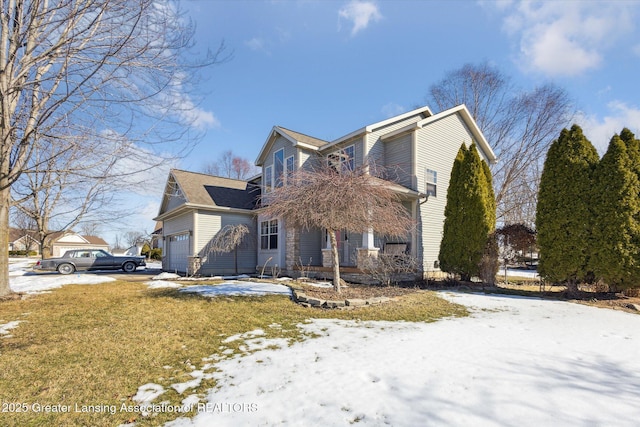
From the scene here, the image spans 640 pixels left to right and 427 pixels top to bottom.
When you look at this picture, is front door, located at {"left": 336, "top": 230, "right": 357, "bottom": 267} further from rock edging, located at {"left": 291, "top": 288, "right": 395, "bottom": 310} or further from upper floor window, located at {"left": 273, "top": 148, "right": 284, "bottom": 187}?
rock edging, located at {"left": 291, "top": 288, "right": 395, "bottom": 310}

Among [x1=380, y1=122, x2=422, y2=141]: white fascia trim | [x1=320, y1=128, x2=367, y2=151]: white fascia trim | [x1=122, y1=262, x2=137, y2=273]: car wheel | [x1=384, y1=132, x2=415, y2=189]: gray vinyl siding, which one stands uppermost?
[x1=380, y1=122, x2=422, y2=141]: white fascia trim

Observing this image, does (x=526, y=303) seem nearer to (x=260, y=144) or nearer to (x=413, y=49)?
(x=413, y=49)

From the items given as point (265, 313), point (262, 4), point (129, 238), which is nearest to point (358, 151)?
point (262, 4)

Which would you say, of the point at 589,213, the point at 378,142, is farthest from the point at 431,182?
the point at 589,213

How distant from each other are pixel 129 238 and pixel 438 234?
69.1 m

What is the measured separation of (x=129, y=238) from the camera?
67.1 meters

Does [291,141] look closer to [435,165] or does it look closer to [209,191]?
[209,191]

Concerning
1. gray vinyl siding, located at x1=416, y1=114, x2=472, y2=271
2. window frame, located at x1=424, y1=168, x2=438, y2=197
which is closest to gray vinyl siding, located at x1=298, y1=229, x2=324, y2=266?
gray vinyl siding, located at x1=416, y1=114, x2=472, y2=271

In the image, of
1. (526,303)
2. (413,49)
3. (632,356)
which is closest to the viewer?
(632,356)

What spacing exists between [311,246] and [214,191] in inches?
255

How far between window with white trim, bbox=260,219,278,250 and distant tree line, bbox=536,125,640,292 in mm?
10695

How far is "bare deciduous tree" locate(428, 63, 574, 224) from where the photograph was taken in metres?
20.0

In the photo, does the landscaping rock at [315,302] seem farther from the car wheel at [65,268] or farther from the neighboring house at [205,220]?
the car wheel at [65,268]

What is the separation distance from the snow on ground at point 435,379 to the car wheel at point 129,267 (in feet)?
56.5
